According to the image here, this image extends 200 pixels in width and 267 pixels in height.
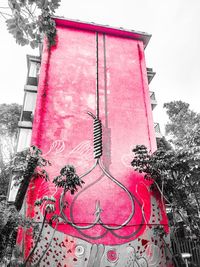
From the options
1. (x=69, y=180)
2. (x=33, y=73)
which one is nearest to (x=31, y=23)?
(x=69, y=180)

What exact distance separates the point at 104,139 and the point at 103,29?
6536mm

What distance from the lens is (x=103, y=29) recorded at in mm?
12211

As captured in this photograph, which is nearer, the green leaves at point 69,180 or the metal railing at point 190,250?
the green leaves at point 69,180

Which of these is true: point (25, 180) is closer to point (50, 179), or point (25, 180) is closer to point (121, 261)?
point (50, 179)

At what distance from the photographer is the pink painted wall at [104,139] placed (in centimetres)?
738

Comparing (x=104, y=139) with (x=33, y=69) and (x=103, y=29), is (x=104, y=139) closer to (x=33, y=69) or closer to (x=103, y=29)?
(x=33, y=69)

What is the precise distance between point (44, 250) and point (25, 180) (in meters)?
2.20

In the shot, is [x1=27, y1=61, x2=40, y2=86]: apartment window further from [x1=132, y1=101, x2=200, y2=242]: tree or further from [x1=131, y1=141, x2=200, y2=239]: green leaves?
[x1=131, y1=141, x2=200, y2=239]: green leaves

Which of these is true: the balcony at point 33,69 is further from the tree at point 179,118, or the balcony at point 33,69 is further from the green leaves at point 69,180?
the tree at point 179,118

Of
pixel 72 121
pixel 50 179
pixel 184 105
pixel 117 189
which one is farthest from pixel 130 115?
pixel 184 105

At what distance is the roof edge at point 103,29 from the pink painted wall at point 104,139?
110mm

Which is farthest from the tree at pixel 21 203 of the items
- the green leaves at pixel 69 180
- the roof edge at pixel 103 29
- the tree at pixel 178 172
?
the roof edge at pixel 103 29

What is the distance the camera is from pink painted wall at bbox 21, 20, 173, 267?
7375mm

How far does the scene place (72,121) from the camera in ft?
31.0
